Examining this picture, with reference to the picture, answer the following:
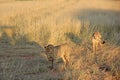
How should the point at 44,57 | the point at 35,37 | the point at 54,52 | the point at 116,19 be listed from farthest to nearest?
the point at 116,19, the point at 35,37, the point at 44,57, the point at 54,52

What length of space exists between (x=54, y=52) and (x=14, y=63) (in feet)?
4.05

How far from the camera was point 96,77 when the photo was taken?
367 inches

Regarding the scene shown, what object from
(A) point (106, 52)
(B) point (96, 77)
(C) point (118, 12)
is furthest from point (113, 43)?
(C) point (118, 12)

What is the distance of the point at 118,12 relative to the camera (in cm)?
2145

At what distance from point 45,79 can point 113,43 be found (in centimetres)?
449

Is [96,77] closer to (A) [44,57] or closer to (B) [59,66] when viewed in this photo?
(B) [59,66]

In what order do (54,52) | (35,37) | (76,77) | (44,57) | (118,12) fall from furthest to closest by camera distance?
(118,12) < (35,37) < (44,57) < (54,52) < (76,77)

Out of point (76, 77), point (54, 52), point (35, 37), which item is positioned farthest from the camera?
point (35, 37)

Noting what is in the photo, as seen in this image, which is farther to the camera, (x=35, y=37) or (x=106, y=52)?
(x=35, y=37)

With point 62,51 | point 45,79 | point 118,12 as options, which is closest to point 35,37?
point 62,51

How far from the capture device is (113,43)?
13062 mm

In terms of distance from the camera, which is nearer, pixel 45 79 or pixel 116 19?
pixel 45 79

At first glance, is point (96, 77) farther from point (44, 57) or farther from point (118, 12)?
point (118, 12)

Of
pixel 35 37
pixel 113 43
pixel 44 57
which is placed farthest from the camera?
pixel 35 37
